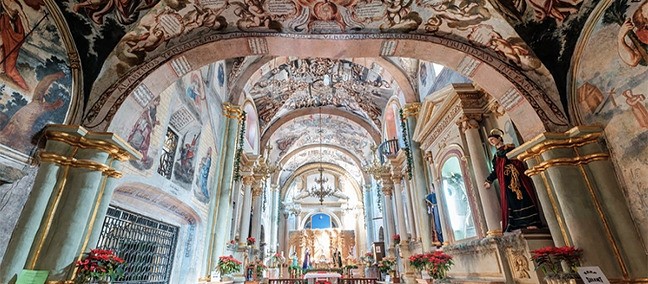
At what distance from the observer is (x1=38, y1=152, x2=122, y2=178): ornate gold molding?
3336mm

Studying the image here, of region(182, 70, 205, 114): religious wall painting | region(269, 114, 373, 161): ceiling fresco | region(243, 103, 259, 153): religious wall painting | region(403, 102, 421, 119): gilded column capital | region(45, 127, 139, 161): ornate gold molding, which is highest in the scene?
region(269, 114, 373, 161): ceiling fresco

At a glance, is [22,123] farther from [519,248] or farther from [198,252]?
[519,248]

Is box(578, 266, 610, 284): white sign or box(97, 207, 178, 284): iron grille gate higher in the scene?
box(97, 207, 178, 284): iron grille gate

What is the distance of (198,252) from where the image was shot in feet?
25.3

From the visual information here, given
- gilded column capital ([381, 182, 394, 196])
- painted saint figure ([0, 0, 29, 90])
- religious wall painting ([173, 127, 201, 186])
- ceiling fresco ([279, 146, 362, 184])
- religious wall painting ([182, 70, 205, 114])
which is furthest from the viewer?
ceiling fresco ([279, 146, 362, 184])

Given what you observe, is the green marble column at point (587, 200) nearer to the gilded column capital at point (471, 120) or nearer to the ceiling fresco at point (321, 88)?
the gilded column capital at point (471, 120)

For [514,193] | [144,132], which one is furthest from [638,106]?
[144,132]

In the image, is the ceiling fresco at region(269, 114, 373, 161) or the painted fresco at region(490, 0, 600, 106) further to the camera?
the ceiling fresco at region(269, 114, 373, 161)

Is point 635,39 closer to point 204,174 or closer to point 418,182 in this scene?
point 418,182

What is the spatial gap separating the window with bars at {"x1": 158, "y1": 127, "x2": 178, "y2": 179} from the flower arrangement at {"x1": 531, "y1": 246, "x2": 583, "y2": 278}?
6.90 m

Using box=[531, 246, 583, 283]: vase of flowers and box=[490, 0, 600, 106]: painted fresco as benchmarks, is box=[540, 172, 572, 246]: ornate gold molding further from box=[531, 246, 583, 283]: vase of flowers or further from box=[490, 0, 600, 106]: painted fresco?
box=[490, 0, 600, 106]: painted fresco

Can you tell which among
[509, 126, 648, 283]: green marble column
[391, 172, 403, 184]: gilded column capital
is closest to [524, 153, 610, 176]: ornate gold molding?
[509, 126, 648, 283]: green marble column

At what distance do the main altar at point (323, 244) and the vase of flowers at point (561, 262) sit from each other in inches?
850

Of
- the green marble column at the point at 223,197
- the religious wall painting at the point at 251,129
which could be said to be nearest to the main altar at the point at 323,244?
the religious wall painting at the point at 251,129
